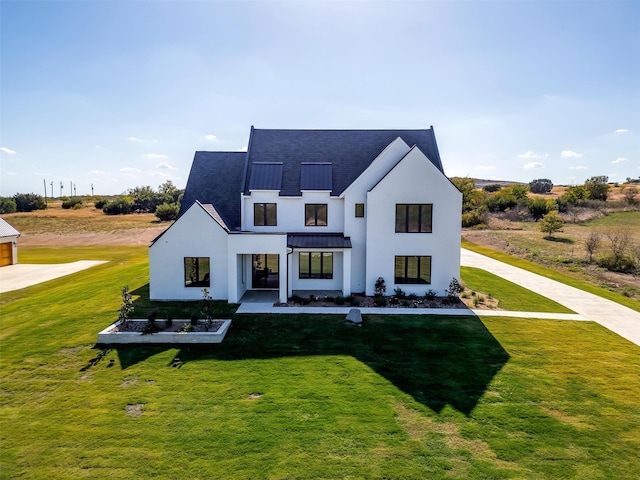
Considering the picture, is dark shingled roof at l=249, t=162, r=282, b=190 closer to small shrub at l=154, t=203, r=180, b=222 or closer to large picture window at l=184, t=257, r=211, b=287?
large picture window at l=184, t=257, r=211, b=287

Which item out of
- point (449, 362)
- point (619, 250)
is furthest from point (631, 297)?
point (449, 362)

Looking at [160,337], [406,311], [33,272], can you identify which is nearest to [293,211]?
[406,311]

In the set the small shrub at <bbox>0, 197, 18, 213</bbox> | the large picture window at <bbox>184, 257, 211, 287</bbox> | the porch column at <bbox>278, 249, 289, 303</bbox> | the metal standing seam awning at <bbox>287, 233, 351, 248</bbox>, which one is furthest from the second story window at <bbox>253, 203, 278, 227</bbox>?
the small shrub at <bbox>0, 197, 18, 213</bbox>

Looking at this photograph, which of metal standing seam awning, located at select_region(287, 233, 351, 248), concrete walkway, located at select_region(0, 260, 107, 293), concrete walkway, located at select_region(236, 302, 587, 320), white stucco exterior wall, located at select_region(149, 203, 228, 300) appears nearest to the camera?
concrete walkway, located at select_region(236, 302, 587, 320)

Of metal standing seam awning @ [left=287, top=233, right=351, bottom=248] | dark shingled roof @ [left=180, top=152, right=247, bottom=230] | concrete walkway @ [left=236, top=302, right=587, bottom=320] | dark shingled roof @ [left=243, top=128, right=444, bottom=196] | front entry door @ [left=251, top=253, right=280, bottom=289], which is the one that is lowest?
concrete walkway @ [left=236, top=302, right=587, bottom=320]

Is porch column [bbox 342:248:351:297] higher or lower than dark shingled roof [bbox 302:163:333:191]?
lower
